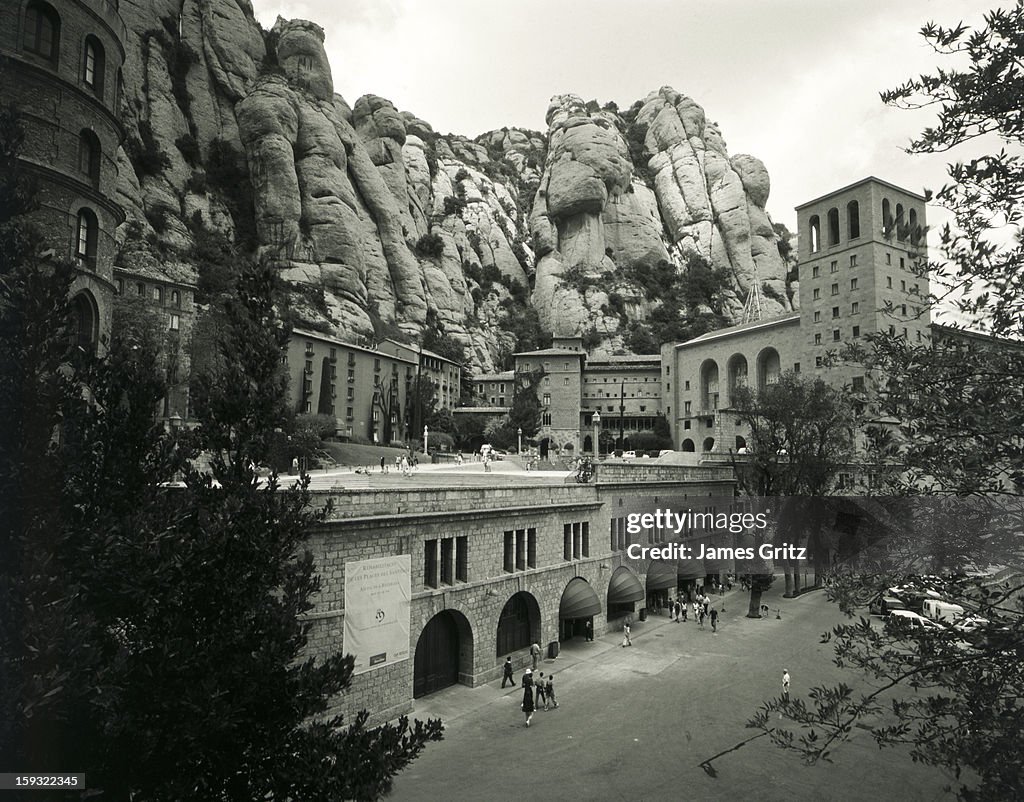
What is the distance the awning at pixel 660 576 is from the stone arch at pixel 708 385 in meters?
48.9

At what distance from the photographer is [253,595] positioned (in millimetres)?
8539

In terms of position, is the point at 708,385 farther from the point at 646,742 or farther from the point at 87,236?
the point at 87,236

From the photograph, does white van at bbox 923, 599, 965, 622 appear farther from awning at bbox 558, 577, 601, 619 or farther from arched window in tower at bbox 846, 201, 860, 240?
arched window in tower at bbox 846, 201, 860, 240

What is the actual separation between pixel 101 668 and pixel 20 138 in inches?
227

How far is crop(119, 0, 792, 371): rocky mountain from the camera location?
79.1 m

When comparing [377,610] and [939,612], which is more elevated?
[939,612]

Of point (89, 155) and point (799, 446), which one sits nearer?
point (89, 155)

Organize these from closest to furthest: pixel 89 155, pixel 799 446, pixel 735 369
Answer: pixel 89 155
pixel 799 446
pixel 735 369

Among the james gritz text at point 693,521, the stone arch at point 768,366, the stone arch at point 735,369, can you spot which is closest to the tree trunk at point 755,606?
the james gritz text at point 693,521

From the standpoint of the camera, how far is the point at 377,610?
1795cm

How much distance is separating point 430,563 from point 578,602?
972 cm

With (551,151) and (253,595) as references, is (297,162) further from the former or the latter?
(253,595)

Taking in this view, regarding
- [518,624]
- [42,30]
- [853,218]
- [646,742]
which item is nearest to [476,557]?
[518,624]

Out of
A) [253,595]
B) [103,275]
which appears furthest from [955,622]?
[103,275]
